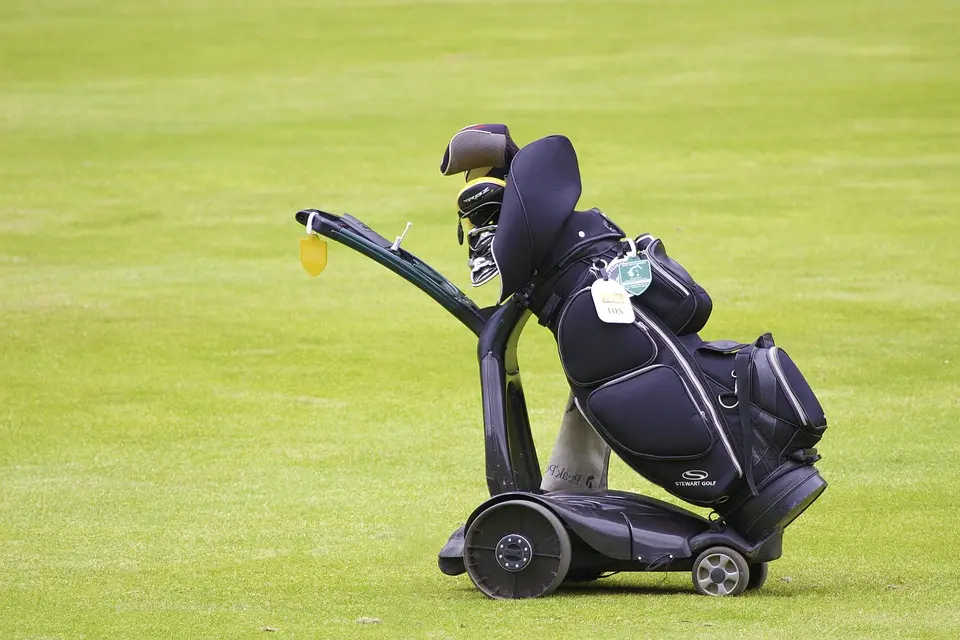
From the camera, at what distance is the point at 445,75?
25.5m

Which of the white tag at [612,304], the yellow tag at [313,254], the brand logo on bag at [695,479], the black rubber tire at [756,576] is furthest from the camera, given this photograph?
the yellow tag at [313,254]

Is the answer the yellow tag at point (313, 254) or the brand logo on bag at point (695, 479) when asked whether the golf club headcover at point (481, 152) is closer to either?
the yellow tag at point (313, 254)

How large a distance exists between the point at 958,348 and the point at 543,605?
6.68 metres

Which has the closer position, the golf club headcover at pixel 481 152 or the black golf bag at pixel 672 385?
the black golf bag at pixel 672 385

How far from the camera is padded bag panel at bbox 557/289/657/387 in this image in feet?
18.3

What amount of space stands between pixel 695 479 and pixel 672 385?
34 cm

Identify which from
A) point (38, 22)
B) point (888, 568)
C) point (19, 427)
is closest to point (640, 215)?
point (19, 427)

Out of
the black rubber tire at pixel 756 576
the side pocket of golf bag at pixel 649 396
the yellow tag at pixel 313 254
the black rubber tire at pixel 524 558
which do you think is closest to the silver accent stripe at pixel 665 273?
the side pocket of golf bag at pixel 649 396

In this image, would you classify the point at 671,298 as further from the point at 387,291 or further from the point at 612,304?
the point at 387,291

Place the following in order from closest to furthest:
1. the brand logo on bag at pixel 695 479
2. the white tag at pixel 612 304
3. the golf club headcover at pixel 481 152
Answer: the white tag at pixel 612 304 < the brand logo on bag at pixel 695 479 < the golf club headcover at pixel 481 152

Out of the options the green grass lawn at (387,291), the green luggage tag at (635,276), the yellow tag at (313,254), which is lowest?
the green grass lawn at (387,291)

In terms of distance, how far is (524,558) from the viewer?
18.3ft

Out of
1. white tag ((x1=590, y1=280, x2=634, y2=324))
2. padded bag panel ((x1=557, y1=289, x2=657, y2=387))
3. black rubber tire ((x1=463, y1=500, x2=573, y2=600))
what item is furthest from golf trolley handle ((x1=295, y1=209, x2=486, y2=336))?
black rubber tire ((x1=463, y1=500, x2=573, y2=600))

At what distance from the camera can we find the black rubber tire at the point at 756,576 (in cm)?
576
